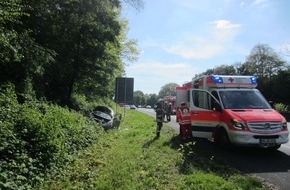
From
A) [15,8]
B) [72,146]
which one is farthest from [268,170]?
[15,8]

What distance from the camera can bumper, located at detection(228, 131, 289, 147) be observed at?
1079cm

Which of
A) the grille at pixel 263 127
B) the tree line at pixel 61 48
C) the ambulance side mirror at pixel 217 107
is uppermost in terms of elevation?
the tree line at pixel 61 48

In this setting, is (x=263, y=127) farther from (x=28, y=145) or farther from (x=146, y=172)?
(x=28, y=145)

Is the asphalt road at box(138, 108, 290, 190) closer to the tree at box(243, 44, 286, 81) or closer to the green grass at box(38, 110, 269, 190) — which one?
the green grass at box(38, 110, 269, 190)

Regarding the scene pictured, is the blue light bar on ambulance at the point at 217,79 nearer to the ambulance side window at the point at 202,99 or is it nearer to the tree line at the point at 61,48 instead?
the ambulance side window at the point at 202,99

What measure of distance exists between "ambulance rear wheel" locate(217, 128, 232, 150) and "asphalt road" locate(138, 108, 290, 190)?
190mm

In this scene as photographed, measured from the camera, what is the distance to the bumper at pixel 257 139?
10789 millimetres

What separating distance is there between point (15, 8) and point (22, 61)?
4.05m

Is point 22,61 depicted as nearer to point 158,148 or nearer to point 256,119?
point 158,148

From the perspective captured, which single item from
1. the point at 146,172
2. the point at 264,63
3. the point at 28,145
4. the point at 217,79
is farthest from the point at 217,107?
the point at 264,63

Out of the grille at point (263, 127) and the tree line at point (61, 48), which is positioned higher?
the tree line at point (61, 48)

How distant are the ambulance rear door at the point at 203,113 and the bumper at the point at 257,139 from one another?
137 centimetres

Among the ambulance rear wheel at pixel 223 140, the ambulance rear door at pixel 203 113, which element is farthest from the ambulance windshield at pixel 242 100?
the ambulance rear wheel at pixel 223 140

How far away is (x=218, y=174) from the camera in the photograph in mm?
8391
